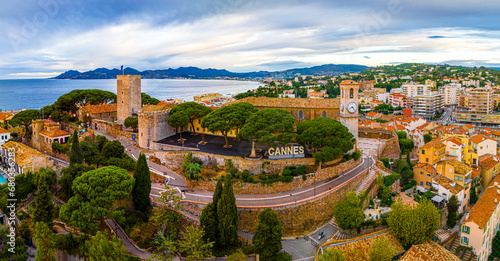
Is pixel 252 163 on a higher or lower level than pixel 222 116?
lower

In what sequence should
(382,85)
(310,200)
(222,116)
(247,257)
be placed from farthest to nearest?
1. (382,85)
2. (222,116)
3. (310,200)
4. (247,257)

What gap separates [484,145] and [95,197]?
42383 millimetres

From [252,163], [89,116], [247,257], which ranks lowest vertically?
[247,257]

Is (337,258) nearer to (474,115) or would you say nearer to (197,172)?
(197,172)

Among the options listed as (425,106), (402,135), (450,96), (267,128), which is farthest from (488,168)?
(450,96)

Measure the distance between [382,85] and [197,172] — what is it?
113739mm

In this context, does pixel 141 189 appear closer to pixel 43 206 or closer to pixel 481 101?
pixel 43 206

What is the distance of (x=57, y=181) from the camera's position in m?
27.2

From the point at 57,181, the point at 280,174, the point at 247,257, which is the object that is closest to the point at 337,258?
the point at 247,257

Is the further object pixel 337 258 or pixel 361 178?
pixel 361 178

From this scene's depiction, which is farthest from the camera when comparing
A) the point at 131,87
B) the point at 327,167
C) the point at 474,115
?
the point at 474,115

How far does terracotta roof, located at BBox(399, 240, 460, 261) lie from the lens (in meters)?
20.5

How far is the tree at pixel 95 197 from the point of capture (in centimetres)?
2045

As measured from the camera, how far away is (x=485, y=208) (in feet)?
85.8
